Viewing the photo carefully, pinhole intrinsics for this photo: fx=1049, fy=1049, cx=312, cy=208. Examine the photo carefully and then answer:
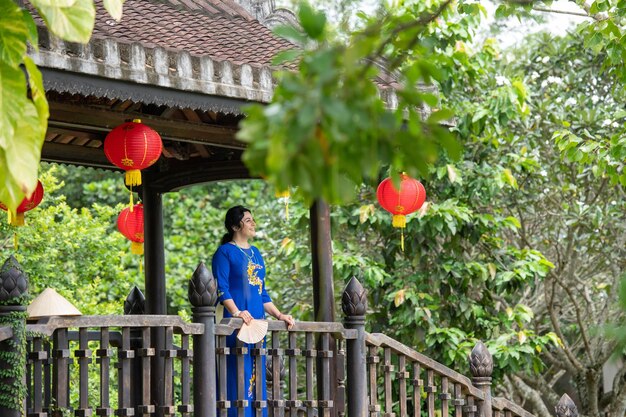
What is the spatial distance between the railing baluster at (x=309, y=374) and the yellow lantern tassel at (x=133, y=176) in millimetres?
1195

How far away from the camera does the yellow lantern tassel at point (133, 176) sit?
543cm

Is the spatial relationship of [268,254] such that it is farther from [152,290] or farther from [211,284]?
[211,284]

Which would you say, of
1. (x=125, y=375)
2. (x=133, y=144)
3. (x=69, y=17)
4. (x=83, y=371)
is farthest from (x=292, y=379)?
(x=69, y=17)

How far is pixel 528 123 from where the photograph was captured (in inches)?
373

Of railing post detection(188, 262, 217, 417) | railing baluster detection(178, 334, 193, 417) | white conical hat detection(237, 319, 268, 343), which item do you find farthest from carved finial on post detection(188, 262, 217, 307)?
white conical hat detection(237, 319, 268, 343)

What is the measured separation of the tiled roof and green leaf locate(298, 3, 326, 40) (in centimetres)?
277

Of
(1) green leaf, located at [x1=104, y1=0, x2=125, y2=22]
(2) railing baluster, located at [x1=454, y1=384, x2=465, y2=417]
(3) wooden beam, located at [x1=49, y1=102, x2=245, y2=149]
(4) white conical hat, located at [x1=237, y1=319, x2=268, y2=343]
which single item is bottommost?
(2) railing baluster, located at [x1=454, y1=384, x2=465, y2=417]

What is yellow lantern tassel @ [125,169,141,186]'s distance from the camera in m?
5.43

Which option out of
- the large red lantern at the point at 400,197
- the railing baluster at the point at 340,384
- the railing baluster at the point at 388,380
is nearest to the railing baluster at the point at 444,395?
the railing baluster at the point at 388,380

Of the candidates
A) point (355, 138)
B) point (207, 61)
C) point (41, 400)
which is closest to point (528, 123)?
point (207, 61)

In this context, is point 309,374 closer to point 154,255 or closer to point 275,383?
point 275,383

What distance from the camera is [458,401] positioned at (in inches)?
238

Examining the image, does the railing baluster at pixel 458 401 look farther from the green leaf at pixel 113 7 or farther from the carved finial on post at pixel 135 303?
the green leaf at pixel 113 7

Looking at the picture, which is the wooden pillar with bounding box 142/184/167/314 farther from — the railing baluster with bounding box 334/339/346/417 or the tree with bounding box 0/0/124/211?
the tree with bounding box 0/0/124/211
